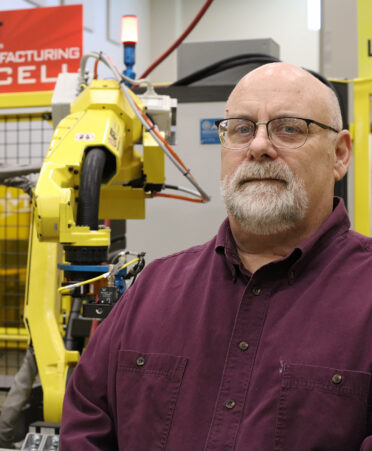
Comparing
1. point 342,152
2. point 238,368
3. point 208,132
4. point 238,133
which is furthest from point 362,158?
point 238,368

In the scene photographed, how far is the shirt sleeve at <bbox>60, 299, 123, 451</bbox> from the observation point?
4.43ft

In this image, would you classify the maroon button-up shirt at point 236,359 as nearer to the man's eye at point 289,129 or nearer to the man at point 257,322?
the man at point 257,322

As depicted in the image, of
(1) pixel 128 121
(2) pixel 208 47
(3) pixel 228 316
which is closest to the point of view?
(3) pixel 228 316

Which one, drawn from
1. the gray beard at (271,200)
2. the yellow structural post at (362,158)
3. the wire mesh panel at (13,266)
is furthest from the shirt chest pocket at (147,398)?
the wire mesh panel at (13,266)

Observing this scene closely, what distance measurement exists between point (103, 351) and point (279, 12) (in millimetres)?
9155

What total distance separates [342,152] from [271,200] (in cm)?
24

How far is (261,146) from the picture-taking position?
1.35 metres

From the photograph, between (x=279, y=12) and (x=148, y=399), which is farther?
(x=279, y=12)

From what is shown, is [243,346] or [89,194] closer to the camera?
[243,346]

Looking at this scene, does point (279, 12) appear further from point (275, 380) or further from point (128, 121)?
point (275, 380)

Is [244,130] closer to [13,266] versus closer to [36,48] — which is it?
[36,48]

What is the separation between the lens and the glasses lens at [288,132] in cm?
137

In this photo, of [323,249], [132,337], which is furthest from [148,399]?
[323,249]

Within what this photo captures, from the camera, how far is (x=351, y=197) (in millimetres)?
2969
